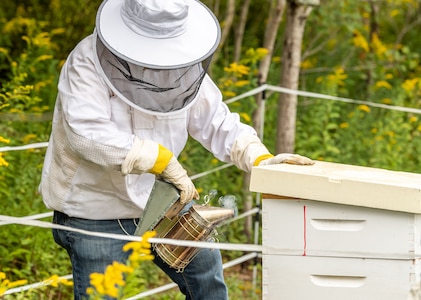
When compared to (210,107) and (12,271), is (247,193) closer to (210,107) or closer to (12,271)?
(12,271)

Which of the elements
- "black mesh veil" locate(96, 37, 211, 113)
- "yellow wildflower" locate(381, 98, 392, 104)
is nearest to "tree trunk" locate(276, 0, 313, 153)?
Result: "yellow wildflower" locate(381, 98, 392, 104)

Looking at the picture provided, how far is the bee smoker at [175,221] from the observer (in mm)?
3117

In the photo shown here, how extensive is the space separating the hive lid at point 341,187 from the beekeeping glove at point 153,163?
0.29 meters

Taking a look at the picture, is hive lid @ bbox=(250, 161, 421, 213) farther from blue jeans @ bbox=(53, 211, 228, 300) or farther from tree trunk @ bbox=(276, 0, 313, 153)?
tree trunk @ bbox=(276, 0, 313, 153)

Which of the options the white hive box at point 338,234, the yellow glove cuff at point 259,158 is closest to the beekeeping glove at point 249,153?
the yellow glove cuff at point 259,158

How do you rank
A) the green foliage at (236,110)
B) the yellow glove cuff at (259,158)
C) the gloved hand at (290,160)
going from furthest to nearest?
1. the green foliage at (236,110)
2. the yellow glove cuff at (259,158)
3. the gloved hand at (290,160)

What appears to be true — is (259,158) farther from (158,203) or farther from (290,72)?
(290,72)

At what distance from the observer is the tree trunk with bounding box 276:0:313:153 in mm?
5711

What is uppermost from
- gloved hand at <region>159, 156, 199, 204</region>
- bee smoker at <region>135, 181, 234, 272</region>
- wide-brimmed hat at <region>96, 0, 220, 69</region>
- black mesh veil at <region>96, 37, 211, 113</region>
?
wide-brimmed hat at <region>96, 0, 220, 69</region>

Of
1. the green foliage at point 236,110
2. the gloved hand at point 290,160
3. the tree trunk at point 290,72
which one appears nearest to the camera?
the gloved hand at point 290,160

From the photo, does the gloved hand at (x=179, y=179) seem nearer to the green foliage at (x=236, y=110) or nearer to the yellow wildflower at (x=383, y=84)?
the green foliage at (x=236, y=110)

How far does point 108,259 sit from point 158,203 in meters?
0.33

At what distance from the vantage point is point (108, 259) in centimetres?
328

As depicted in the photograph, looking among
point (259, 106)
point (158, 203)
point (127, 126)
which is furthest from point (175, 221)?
point (259, 106)
